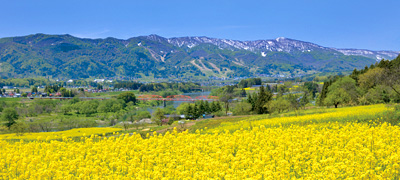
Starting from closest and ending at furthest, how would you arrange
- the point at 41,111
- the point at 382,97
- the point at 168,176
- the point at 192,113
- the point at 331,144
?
the point at 168,176, the point at 331,144, the point at 382,97, the point at 192,113, the point at 41,111

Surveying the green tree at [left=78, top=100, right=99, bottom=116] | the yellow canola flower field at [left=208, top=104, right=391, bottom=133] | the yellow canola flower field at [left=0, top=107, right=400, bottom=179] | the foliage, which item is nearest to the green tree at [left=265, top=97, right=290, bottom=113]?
the foliage

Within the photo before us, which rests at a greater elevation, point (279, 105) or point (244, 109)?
point (279, 105)

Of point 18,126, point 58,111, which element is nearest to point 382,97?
point 18,126

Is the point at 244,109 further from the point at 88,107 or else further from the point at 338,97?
the point at 88,107

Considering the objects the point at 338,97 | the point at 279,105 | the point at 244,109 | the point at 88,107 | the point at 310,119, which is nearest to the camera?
the point at 310,119

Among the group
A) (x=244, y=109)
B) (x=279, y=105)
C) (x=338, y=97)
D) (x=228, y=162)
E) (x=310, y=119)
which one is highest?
(x=228, y=162)

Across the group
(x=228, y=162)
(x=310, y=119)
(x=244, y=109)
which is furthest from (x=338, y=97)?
(x=228, y=162)

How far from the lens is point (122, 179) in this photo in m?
9.69

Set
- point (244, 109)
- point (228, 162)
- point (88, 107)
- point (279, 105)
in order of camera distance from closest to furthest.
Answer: point (228, 162) → point (279, 105) → point (244, 109) → point (88, 107)

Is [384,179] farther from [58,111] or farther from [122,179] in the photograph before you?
[58,111]

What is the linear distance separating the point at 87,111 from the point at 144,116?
158 feet

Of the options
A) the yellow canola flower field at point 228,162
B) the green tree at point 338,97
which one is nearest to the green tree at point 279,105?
the green tree at point 338,97

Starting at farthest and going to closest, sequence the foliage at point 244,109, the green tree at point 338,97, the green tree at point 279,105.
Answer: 1. the foliage at point 244,109
2. the green tree at point 279,105
3. the green tree at point 338,97

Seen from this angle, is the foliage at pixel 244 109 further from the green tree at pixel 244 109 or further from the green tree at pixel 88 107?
the green tree at pixel 88 107
